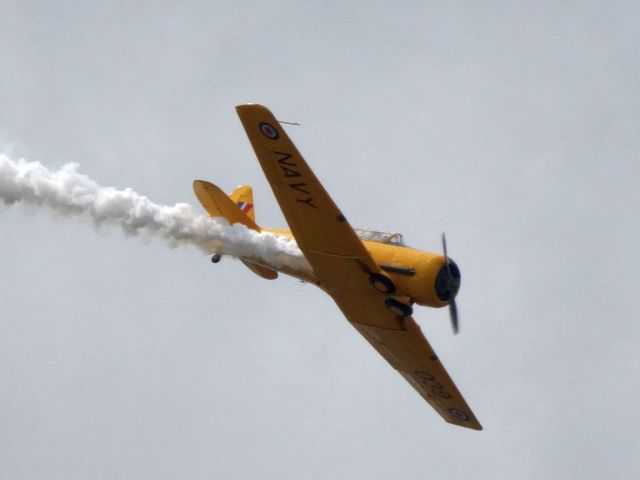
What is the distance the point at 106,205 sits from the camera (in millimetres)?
26109

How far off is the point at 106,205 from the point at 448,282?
7832mm

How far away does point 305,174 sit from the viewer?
22.0m

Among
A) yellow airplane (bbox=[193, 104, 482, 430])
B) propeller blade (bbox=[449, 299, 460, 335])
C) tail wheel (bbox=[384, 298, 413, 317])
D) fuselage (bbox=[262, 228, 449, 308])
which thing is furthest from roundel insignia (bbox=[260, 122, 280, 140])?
propeller blade (bbox=[449, 299, 460, 335])

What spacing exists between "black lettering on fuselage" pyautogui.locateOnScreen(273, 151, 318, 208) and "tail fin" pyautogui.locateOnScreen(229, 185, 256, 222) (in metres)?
5.85

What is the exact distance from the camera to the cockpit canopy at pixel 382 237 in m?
23.1

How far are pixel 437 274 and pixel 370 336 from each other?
3528mm

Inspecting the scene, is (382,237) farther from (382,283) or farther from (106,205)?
(106,205)

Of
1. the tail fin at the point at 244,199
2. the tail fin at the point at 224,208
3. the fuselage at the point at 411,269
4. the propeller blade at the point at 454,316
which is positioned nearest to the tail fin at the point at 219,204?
the tail fin at the point at 224,208

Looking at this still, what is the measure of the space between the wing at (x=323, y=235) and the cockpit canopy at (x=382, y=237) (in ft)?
2.44

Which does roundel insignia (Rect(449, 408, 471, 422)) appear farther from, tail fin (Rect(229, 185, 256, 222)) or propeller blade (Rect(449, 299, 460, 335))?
tail fin (Rect(229, 185, 256, 222))

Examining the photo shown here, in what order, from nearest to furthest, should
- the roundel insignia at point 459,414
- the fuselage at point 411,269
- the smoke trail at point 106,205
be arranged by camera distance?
the fuselage at point 411,269, the smoke trail at point 106,205, the roundel insignia at point 459,414

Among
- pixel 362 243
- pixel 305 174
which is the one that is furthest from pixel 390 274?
pixel 305 174

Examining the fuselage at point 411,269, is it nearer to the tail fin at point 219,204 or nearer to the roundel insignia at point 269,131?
the roundel insignia at point 269,131

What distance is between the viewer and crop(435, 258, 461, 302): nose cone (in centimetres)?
2238
